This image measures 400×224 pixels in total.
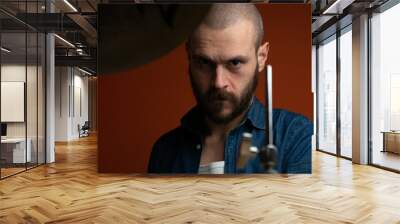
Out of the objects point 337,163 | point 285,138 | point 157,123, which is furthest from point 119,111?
point 337,163

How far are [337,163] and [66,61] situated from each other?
899 cm

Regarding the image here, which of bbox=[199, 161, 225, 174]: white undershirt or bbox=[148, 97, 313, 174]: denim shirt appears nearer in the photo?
bbox=[148, 97, 313, 174]: denim shirt

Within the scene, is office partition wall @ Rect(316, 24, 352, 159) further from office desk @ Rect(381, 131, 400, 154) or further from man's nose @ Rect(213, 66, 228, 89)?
man's nose @ Rect(213, 66, 228, 89)

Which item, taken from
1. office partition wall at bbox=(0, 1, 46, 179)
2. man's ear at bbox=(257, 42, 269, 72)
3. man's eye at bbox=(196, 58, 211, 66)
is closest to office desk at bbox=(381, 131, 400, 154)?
man's ear at bbox=(257, 42, 269, 72)

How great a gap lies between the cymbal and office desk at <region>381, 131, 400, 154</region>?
4.71 meters

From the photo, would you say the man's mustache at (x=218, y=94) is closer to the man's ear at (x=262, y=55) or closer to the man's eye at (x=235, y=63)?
the man's eye at (x=235, y=63)

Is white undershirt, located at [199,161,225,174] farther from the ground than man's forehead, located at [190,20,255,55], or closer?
Result: closer

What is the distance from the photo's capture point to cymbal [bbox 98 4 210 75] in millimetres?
7012

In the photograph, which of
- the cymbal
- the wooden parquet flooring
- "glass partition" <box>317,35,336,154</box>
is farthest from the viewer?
"glass partition" <box>317,35,336,154</box>

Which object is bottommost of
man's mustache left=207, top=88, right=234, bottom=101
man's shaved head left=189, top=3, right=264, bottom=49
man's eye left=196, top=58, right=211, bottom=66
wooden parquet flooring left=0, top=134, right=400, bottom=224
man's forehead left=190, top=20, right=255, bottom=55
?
wooden parquet flooring left=0, top=134, right=400, bottom=224

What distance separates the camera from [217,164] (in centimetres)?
686

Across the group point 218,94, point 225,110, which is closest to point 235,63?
point 218,94

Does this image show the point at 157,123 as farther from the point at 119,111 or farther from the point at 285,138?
the point at 285,138

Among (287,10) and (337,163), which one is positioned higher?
(287,10)
